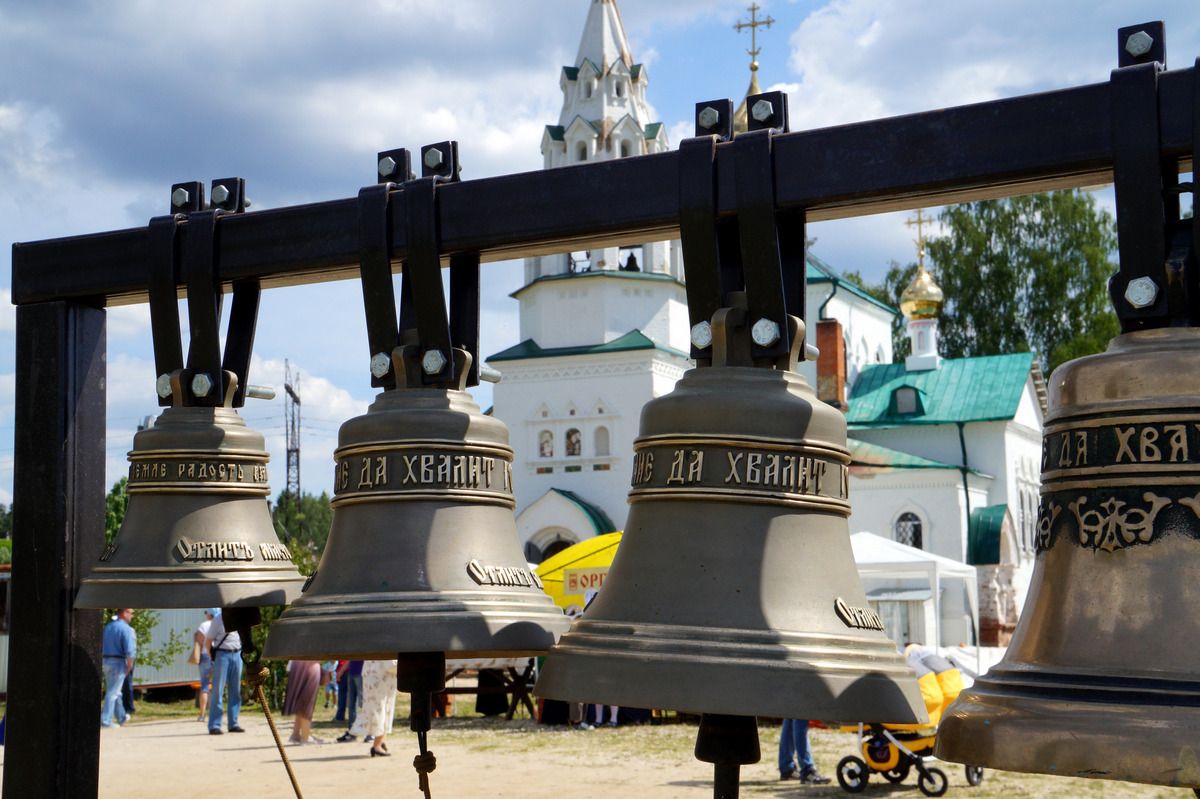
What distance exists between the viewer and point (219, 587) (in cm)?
366

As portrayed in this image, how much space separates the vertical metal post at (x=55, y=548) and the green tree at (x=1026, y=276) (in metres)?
44.8

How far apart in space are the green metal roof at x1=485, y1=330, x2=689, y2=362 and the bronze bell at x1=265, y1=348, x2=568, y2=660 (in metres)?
33.8

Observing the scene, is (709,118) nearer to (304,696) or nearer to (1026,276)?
(304,696)

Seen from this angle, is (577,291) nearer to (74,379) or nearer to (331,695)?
(331,695)

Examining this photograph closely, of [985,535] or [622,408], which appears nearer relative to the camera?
[622,408]

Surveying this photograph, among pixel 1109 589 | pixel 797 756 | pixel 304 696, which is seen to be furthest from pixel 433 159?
pixel 304 696

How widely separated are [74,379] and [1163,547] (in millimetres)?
2962

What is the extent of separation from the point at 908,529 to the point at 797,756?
2651 centimetres

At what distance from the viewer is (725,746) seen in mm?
2828

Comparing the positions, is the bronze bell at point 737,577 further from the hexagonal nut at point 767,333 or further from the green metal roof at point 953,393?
the green metal roof at point 953,393

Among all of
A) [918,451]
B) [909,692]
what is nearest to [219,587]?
[909,692]

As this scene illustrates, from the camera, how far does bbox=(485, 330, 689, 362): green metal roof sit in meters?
37.5

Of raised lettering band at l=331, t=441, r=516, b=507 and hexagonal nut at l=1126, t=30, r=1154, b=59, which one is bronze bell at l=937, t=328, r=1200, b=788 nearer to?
hexagonal nut at l=1126, t=30, r=1154, b=59

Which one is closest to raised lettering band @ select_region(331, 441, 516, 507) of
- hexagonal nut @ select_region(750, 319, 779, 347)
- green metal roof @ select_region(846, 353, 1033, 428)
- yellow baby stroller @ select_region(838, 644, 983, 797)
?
hexagonal nut @ select_region(750, 319, 779, 347)
